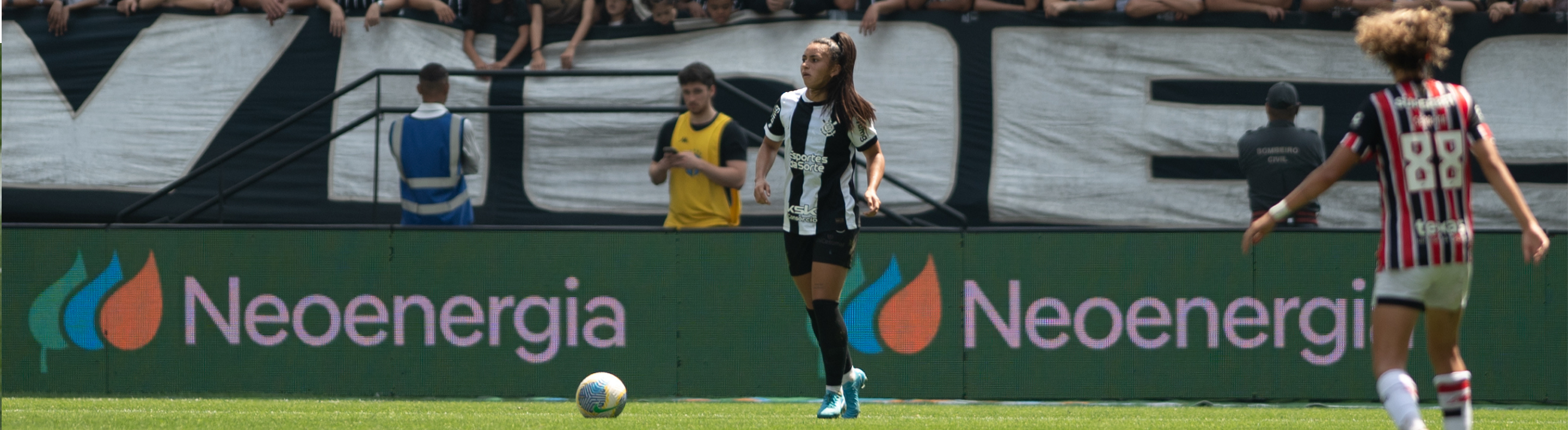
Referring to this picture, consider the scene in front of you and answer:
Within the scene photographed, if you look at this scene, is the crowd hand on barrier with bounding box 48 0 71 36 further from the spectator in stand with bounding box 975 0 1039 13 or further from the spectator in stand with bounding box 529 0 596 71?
the spectator in stand with bounding box 975 0 1039 13

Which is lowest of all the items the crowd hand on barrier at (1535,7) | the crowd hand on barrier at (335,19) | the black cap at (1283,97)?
the black cap at (1283,97)

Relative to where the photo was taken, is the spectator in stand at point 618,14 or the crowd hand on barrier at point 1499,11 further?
the spectator in stand at point 618,14

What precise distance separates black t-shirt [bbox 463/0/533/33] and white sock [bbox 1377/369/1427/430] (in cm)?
812

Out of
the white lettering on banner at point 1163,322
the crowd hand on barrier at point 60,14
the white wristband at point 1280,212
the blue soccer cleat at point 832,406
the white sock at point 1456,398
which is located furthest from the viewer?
the crowd hand on barrier at point 60,14

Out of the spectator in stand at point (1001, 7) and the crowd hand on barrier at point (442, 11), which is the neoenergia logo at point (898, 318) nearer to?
the spectator in stand at point (1001, 7)

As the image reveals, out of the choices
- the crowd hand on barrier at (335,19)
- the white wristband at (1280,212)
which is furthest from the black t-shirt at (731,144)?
the white wristband at (1280,212)

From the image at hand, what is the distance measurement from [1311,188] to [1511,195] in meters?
0.60

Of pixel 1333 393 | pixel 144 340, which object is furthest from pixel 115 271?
pixel 1333 393

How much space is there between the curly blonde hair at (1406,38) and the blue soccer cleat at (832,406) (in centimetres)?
301

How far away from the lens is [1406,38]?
4.56m

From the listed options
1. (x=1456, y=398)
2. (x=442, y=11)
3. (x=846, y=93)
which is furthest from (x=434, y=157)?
(x=1456, y=398)

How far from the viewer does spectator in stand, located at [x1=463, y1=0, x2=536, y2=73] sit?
1127cm

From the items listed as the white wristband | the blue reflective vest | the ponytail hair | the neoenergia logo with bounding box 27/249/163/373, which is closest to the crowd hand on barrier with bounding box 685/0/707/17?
the blue reflective vest

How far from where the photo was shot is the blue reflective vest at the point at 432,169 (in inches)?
357
